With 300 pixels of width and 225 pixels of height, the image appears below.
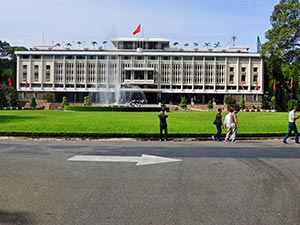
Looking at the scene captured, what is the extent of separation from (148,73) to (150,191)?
85.9 m

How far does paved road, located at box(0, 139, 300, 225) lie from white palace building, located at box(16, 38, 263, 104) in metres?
81.4

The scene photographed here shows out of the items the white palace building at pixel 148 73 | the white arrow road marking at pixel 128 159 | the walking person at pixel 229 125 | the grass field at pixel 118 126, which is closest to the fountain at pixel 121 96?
the white palace building at pixel 148 73

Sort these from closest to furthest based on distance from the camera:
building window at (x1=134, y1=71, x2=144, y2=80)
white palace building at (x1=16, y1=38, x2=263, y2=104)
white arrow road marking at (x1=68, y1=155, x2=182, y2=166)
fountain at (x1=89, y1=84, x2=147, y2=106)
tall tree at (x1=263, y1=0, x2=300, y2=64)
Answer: white arrow road marking at (x1=68, y1=155, x2=182, y2=166)
tall tree at (x1=263, y1=0, x2=300, y2=64)
fountain at (x1=89, y1=84, x2=147, y2=106)
white palace building at (x1=16, y1=38, x2=263, y2=104)
building window at (x1=134, y1=71, x2=144, y2=80)

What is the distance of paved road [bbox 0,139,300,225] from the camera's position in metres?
5.38

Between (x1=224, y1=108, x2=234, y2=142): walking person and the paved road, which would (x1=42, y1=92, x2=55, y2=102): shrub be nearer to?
(x1=224, y1=108, x2=234, y2=142): walking person

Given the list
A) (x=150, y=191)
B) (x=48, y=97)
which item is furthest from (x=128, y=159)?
(x=48, y=97)

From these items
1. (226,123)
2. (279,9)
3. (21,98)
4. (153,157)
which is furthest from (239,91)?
(153,157)

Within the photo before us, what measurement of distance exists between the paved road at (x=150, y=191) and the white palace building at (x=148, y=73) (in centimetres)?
8140

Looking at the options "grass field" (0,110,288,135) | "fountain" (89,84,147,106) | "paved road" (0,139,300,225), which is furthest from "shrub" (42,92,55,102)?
"paved road" (0,139,300,225)

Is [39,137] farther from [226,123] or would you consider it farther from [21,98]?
[21,98]

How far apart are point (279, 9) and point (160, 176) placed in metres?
43.8

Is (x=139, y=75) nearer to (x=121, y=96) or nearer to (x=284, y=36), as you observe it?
(x=121, y=96)

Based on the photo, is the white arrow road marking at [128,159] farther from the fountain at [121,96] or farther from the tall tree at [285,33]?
the fountain at [121,96]

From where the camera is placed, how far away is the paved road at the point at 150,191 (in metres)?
5.38
